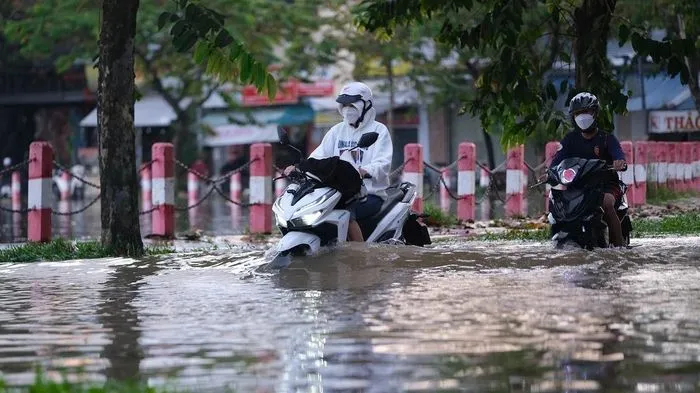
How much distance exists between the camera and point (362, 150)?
12836 millimetres

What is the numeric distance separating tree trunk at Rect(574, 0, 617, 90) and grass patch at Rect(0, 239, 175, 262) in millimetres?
4861

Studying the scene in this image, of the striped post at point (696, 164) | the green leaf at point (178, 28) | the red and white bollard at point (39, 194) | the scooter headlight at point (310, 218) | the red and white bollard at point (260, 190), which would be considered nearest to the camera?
the scooter headlight at point (310, 218)

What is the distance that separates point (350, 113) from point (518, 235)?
4.65m

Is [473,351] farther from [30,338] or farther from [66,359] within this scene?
[30,338]

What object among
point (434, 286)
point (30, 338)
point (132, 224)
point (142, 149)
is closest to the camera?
point (30, 338)

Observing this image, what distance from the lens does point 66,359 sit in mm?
7145

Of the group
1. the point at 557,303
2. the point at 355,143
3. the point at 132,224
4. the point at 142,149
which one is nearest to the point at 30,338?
the point at 557,303

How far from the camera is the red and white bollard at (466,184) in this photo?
22344 mm

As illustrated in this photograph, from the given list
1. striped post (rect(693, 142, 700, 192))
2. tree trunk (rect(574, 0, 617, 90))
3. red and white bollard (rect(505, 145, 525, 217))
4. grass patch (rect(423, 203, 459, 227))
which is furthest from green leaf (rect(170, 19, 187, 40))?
striped post (rect(693, 142, 700, 192))

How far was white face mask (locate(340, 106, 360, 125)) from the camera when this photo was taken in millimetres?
12820

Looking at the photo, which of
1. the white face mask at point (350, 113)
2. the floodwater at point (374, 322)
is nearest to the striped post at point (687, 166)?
the floodwater at point (374, 322)

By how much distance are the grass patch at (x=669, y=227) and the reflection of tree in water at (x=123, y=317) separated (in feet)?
20.0

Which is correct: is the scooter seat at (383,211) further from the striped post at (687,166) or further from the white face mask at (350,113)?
the striped post at (687,166)

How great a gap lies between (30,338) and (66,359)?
0.96 meters
